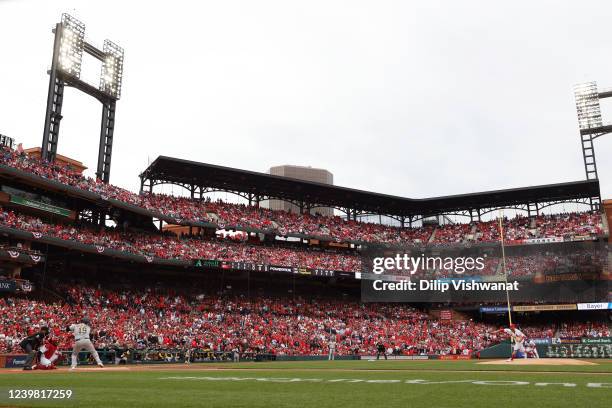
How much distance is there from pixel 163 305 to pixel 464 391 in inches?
1426

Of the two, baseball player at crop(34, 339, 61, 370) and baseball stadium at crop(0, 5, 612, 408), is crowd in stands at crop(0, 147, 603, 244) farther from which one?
baseball player at crop(34, 339, 61, 370)

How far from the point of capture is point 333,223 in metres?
58.8

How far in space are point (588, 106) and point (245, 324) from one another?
45694mm

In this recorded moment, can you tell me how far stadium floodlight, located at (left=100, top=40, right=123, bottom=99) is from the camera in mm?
47969

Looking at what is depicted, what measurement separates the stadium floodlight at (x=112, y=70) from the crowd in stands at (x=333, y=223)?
9.27 meters

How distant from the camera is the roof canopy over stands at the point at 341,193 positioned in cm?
5128

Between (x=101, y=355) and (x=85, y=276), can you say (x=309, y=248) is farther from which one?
(x=101, y=355)

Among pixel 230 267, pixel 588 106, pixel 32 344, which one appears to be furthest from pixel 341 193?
pixel 32 344

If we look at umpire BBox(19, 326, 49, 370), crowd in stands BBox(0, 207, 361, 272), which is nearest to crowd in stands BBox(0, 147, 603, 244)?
crowd in stands BBox(0, 207, 361, 272)

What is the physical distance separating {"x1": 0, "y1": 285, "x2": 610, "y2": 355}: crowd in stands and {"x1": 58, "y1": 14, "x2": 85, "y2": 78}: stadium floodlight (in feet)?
61.3

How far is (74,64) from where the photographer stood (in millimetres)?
44656

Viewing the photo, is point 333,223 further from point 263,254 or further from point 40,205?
point 40,205

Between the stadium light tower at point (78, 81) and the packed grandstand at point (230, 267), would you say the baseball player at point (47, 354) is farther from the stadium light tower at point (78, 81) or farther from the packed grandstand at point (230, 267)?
the stadium light tower at point (78, 81)

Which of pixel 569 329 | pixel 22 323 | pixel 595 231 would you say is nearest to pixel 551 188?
pixel 595 231
